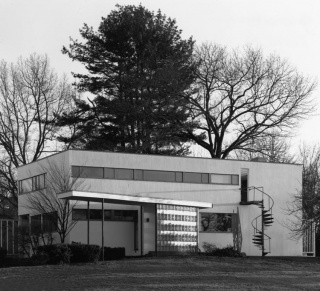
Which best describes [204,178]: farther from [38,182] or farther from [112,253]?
[112,253]

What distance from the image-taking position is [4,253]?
1501 inches

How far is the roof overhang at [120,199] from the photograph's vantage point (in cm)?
3422

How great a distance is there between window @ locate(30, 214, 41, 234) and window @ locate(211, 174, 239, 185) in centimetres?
975

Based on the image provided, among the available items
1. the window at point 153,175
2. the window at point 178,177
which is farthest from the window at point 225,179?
the window at point 178,177

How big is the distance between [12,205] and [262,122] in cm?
1894

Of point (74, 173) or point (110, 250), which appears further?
point (74, 173)

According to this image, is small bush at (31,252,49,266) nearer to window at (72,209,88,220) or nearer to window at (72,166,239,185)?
window at (72,209,88,220)

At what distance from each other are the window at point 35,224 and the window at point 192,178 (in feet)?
26.8

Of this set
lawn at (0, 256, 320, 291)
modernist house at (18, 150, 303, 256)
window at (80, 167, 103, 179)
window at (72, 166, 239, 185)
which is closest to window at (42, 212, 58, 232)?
modernist house at (18, 150, 303, 256)

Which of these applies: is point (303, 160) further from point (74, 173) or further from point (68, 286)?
point (68, 286)

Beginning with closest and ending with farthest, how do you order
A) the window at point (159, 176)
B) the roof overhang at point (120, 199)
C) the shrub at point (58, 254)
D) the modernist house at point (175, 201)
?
the shrub at point (58, 254) < the roof overhang at point (120, 199) < the modernist house at point (175, 201) < the window at point (159, 176)

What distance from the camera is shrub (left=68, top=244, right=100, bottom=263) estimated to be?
1259 inches

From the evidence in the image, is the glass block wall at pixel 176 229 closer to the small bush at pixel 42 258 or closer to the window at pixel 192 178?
the window at pixel 192 178

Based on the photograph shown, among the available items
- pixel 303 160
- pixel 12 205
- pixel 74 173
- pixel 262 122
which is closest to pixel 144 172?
pixel 74 173
